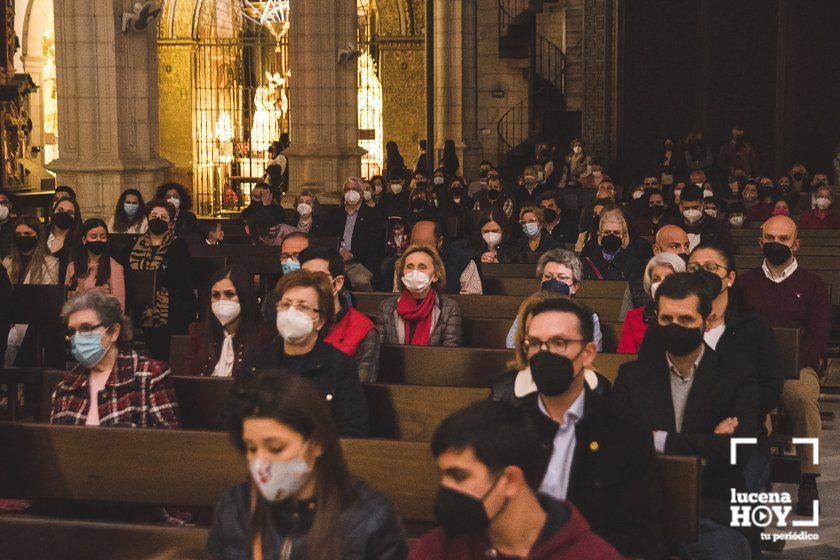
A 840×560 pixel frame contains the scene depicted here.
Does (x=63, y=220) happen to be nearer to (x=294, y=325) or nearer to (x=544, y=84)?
(x=294, y=325)

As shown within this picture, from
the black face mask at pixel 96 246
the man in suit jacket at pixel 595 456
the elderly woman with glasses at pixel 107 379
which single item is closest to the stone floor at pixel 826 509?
the man in suit jacket at pixel 595 456

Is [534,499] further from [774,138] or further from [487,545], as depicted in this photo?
[774,138]

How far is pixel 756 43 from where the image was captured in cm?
2808

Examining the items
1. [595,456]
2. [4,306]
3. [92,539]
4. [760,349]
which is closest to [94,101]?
[4,306]

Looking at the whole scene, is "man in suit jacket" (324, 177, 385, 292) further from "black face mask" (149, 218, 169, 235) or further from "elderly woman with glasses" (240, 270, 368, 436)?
"elderly woman with glasses" (240, 270, 368, 436)

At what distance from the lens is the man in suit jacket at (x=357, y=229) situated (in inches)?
548

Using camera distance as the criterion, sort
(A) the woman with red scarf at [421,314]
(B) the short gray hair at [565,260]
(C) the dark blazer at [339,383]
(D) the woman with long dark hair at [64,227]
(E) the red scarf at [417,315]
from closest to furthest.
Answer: (C) the dark blazer at [339,383] < (B) the short gray hair at [565,260] < (A) the woman with red scarf at [421,314] < (E) the red scarf at [417,315] < (D) the woman with long dark hair at [64,227]

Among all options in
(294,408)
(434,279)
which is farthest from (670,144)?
(294,408)

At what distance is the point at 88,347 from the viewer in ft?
20.3

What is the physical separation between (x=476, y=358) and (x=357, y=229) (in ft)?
22.1

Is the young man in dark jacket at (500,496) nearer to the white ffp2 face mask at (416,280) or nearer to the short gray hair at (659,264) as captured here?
the short gray hair at (659,264)

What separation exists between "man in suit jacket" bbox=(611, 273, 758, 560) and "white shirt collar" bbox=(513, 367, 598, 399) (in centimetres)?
55

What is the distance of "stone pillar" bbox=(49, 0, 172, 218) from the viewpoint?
15.6 metres

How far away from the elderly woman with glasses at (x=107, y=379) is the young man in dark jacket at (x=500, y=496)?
305 cm
